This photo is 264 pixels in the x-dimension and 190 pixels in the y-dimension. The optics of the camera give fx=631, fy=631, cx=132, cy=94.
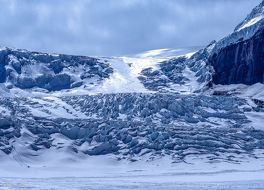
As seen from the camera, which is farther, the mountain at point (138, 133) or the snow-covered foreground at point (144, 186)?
the mountain at point (138, 133)

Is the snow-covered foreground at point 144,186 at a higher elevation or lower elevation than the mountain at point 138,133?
lower

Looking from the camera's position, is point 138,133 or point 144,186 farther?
point 138,133

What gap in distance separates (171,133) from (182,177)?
3042 centimetres

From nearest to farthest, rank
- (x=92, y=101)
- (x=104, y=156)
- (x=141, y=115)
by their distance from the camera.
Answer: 1. (x=104, y=156)
2. (x=141, y=115)
3. (x=92, y=101)

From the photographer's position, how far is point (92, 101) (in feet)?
543

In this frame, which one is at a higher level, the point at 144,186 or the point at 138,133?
the point at 138,133

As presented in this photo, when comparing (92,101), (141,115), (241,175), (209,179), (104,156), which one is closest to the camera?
(209,179)

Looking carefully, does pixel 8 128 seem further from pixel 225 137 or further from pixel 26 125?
pixel 225 137

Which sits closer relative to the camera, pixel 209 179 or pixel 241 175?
pixel 209 179

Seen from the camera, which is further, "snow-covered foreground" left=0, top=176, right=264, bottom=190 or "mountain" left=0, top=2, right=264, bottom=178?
"mountain" left=0, top=2, right=264, bottom=178

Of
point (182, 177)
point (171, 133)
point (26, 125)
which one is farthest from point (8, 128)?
point (182, 177)

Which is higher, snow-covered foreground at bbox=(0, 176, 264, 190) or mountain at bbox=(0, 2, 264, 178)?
mountain at bbox=(0, 2, 264, 178)

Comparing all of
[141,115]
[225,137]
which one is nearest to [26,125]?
[141,115]

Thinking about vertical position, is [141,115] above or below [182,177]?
above
